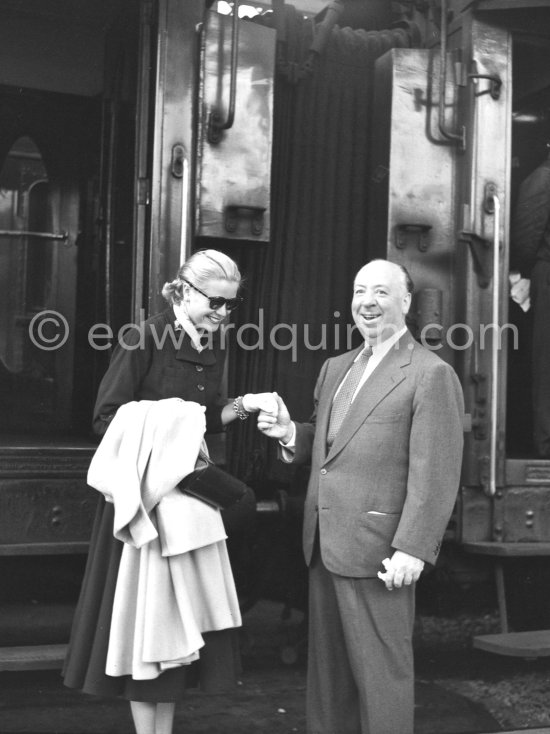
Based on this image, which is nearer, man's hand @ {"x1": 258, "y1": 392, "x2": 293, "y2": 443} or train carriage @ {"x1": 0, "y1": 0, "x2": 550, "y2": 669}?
man's hand @ {"x1": 258, "y1": 392, "x2": 293, "y2": 443}

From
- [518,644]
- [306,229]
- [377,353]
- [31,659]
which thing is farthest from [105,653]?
[306,229]

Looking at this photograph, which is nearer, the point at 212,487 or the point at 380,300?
the point at 212,487

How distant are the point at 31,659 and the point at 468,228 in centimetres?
204

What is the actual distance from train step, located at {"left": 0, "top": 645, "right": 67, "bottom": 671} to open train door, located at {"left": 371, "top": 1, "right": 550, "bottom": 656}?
141 cm

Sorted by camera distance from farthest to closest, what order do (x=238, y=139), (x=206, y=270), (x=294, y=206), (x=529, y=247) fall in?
1. (x=529, y=247)
2. (x=294, y=206)
3. (x=238, y=139)
4. (x=206, y=270)

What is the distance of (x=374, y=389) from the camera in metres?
2.48

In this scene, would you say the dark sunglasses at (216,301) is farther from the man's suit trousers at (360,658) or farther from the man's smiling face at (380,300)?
the man's suit trousers at (360,658)

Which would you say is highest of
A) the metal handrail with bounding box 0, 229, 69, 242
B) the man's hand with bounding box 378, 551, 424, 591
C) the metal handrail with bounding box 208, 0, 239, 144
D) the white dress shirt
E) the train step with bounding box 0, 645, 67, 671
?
the metal handrail with bounding box 208, 0, 239, 144

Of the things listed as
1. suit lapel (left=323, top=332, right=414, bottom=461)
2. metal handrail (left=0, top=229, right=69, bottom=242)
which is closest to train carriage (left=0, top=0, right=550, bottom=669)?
metal handrail (left=0, top=229, right=69, bottom=242)

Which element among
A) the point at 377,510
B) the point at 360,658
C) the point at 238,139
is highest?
the point at 238,139

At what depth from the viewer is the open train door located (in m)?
3.34

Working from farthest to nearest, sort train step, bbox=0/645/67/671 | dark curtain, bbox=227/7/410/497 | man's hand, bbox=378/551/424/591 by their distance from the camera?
dark curtain, bbox=227/7/410/497
train step, bbox=0/645/67/671
man's hand, bbox=378/551/424/591

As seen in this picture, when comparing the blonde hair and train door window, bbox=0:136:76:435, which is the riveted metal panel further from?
train door window, bbox=0:136:76:435

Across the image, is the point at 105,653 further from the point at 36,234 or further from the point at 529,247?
the point at 36,234
